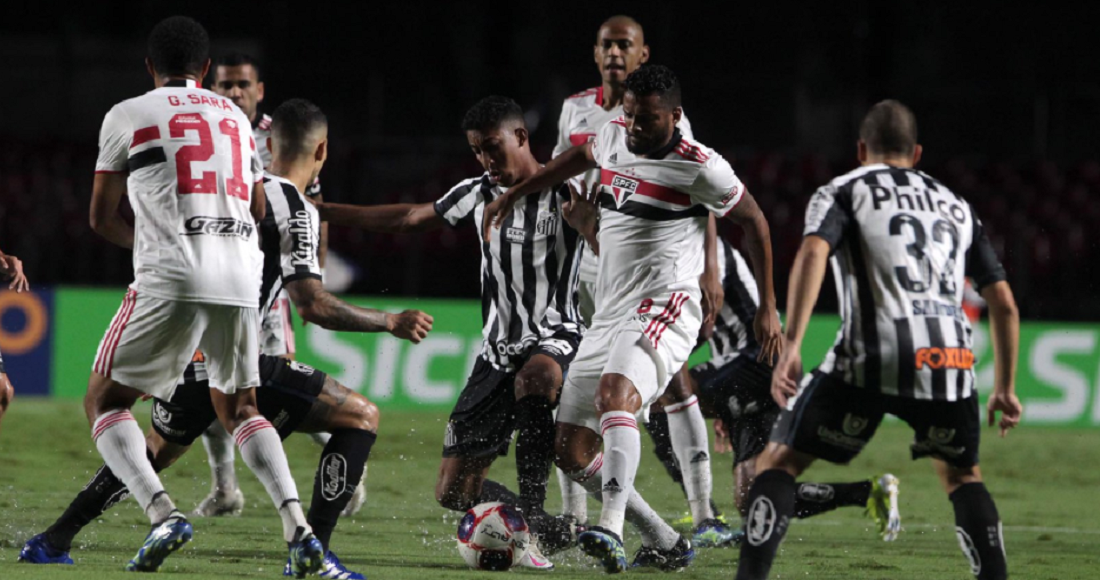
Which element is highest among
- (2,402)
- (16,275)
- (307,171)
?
(307,171)

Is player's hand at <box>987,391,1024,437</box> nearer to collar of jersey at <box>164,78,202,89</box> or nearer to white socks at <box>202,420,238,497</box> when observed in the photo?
collar of jersey at <box>164,78,202,89</box>

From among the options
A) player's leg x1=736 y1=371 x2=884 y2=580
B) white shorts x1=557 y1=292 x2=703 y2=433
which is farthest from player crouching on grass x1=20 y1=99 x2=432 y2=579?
player's leg x1=736 y1=371 x2=884 y2=580

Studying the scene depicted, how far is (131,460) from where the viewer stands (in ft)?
16.7

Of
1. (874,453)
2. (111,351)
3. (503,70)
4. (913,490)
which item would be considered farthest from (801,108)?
(111,351)

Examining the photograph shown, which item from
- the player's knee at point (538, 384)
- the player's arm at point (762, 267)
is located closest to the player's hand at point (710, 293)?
the player's arm at point (762, 267)

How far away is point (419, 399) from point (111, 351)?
833 cm

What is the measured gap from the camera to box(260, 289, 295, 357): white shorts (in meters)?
6.42

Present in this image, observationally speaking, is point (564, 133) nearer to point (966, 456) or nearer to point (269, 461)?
point (269, 461)

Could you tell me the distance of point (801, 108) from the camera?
18.4 metres

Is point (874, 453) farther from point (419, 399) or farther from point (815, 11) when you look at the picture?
point (815, 11)

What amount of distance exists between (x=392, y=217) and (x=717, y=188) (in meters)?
1.75

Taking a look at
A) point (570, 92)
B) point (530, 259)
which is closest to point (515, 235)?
point (530, 259)

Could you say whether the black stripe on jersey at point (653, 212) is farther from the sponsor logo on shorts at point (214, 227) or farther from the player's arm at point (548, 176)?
the sponsor logo on shorts at point (214, 227)

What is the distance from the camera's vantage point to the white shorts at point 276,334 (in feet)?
21.1
